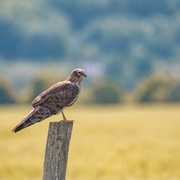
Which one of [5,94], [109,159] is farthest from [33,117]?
[5,94]

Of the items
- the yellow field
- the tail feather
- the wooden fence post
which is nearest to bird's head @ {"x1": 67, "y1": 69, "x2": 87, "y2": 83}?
the tail feather

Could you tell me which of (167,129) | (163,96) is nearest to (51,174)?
(167,129)

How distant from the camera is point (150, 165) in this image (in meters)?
9.32

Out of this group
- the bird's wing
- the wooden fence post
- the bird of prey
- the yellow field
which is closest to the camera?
the wooden fence post

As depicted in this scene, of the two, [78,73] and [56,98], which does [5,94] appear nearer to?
[78,73]

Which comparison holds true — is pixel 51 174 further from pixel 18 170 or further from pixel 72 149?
pixel 72 149

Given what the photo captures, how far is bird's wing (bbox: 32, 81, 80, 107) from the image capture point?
496 centimetres

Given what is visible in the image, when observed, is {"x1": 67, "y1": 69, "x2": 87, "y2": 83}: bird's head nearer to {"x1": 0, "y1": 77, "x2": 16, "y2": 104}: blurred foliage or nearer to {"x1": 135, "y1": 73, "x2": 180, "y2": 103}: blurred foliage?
{"x1": 135, "y1": 73, "x2": 180, "y2": 103}: blurred foliage

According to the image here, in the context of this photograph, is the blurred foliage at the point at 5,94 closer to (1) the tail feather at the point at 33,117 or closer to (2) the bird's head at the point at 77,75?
(2) the bird's head at the point at 77,75

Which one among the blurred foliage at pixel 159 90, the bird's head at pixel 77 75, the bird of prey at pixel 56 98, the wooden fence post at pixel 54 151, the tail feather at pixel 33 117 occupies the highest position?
the blurred foliage at pixel 159 90

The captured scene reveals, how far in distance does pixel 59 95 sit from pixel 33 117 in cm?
74

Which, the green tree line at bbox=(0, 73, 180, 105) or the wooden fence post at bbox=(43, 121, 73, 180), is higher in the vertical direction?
the green tree line at bbox=(0, 73, 180, 105)

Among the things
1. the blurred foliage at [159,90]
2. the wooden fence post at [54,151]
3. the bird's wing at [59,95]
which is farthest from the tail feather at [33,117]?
the blurred foliage at [159,90]

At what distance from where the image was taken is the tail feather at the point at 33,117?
439 cm
